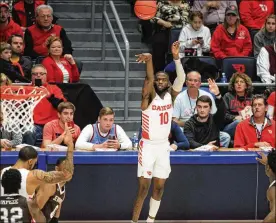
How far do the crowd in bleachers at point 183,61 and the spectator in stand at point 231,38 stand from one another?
16mm

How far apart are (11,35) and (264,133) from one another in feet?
13.2

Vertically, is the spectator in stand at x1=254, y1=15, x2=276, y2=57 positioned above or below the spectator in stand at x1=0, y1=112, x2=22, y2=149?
above

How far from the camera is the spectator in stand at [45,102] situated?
507 inches

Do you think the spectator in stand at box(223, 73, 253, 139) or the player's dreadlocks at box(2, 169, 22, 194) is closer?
the player's dreadlocks at box(2, 169, 22, 194)

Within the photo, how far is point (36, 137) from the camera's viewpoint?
12602 millimetres

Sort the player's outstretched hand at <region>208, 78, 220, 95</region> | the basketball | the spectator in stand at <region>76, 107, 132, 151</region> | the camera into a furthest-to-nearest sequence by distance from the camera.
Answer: the basketball → the player's outstretched hand at <region>208, 78, 220, 95</region> → the camera → the spectator in stand at <region>76, 107, 132, 151</region>

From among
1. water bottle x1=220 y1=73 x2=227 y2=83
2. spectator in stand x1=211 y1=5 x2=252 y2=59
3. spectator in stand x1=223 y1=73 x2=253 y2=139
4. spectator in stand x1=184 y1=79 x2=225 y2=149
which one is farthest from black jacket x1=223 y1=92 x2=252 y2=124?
spectator in stand x1=211 y1=5 x2=252 y2=59

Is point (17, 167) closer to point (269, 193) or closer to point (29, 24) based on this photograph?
point (269, 193)

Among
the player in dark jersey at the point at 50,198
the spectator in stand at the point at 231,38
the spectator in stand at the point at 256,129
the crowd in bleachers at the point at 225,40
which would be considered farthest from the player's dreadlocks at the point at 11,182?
the spectator in stand at the point at 231,38

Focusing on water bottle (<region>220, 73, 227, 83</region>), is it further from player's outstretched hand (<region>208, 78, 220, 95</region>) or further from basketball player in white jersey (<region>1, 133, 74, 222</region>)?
basketball player in white jersey (<region>1, 133, 74, 222</region>)

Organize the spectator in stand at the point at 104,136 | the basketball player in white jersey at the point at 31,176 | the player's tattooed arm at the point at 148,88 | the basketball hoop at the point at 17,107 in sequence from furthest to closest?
the spectator in stand at the point at 104,136 < the basketball hoop at the point at 17,107 < the player's tattooed arm at the point at 148,88 < the basketball player in white jersey at the point at 31,176

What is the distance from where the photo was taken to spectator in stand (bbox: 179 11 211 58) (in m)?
14.5

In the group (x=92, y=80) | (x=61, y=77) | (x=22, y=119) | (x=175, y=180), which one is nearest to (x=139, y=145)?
(x=175, y=180)

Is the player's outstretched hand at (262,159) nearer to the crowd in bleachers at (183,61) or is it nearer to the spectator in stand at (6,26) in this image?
the crowd in bleachers at (183,61)
